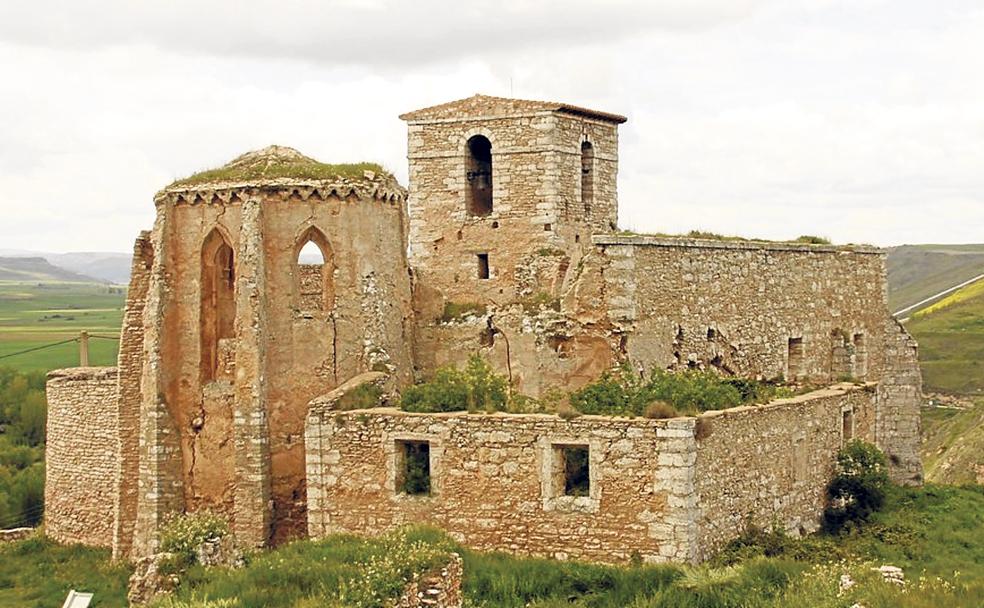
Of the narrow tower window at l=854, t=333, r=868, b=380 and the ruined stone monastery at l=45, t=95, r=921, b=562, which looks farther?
the narrow tower window at l=854, t=333, r=868, b=380

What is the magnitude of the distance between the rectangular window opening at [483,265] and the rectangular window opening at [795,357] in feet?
21.4

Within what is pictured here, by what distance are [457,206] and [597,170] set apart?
2820 millimetres

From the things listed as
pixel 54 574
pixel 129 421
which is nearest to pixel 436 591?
pixel 129 421

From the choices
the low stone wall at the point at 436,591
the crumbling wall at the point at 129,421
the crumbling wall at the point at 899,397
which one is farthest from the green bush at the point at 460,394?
the crumbling wall at the point at 899,397

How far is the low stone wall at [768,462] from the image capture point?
18891 mm

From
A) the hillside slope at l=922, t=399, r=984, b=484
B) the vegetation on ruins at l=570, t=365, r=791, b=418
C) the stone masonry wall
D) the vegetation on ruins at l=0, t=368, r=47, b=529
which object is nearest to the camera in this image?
the stone masonry wall

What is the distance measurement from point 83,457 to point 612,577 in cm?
1297

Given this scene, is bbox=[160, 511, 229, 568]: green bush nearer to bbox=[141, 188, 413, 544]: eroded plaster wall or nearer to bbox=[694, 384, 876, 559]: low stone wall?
bbox=[141, 188, 413, 544]: eroded plaster wall

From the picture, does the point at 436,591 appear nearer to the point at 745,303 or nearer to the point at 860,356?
the point at 745,303

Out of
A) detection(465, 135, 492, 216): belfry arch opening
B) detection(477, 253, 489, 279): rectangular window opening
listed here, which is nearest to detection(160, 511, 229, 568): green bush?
detection(477, 253, 489, 279): rectangular window opening

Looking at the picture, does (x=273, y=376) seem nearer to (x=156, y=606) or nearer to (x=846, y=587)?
(x=156, y=606)

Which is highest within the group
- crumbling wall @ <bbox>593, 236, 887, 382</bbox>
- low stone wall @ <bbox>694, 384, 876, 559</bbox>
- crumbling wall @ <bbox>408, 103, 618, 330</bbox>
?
crumbling wall @ <bbox>408, 103, 618, 330</bbox>

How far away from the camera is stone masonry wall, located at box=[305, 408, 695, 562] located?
18.2m

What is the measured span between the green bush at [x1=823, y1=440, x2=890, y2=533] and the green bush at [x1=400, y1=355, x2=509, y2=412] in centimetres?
614
